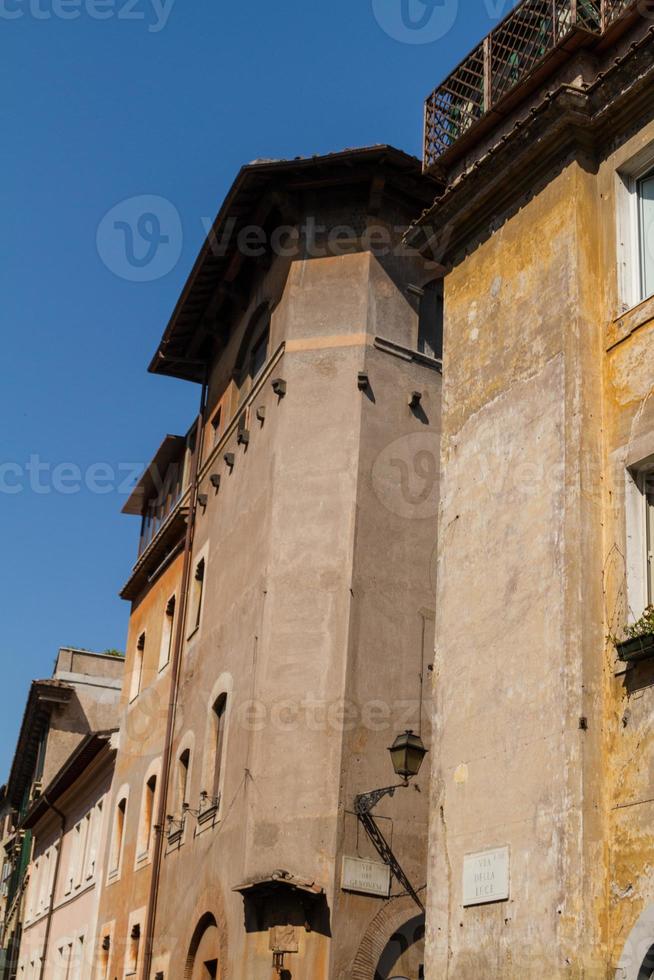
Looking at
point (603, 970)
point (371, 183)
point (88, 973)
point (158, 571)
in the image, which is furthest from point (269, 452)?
point (88, 973)

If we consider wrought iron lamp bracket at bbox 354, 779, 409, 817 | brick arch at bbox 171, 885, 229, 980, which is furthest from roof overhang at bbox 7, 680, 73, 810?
wrought iron lamp bracket at bbox 354, 779, 409, 817

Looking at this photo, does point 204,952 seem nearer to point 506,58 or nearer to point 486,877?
point 486,877

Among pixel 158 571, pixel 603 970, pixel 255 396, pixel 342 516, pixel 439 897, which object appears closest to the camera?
pixel 603 970

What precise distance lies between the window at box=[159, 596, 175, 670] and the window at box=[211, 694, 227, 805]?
16.0ft

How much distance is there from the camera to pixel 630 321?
10.6 m

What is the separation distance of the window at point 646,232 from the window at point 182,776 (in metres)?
13.1

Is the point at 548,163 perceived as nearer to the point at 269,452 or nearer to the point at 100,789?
the point at 269,452

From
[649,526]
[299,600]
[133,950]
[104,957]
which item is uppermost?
[299,600]

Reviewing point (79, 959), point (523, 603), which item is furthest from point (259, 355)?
point (79, 959)

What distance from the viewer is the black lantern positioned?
15.2 meters

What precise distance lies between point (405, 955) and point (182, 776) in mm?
→ 6719

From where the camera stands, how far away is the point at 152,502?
30.0 meters

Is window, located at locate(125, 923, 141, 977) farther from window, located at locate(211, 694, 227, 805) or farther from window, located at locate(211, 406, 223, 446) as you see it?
window, located at locate(211, 406, 223, 446)

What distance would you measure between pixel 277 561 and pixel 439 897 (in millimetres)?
8386
